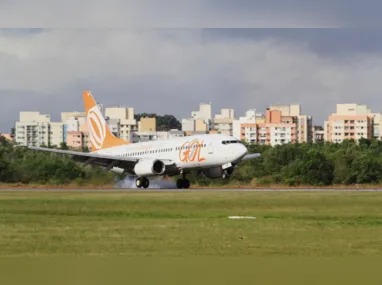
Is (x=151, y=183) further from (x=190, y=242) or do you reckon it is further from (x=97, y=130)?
(x=190, y=242)

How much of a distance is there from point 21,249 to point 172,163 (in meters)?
50.8

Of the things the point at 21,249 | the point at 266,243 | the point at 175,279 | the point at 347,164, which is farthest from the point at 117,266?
the point at 347,164

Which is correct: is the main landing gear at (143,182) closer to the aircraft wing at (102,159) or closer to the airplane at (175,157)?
the airplane at (175,157)

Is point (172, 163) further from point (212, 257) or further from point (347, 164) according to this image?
point (212, 257)

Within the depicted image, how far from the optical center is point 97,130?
9169 cm

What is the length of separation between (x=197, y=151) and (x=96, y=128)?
2090 cm

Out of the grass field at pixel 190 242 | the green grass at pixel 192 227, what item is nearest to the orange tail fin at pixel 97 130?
the green grass at pixel 192 227

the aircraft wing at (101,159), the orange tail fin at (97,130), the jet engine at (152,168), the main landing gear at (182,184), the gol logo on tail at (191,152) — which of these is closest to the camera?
the gol logo on tail at (191,152)

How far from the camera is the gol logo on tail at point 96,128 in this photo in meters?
90.6

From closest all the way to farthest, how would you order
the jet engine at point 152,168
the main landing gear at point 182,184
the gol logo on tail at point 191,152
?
1. the gol logo on tail at point 191,152
2. the main landing gear at point 182,184
3. the jet engine at point 152,168

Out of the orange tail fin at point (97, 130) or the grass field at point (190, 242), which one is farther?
the orange tail fin at point (97, 130)

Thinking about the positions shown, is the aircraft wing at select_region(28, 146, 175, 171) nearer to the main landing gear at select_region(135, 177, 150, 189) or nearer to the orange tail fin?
the main landing gear at select_region(135, 177, 150, 189)

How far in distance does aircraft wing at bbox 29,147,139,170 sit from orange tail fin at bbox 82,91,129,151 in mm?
6615

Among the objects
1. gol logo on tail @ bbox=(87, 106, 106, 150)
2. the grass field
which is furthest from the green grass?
gol logo on tail @ bbox=(87, 106, 106, 150)
